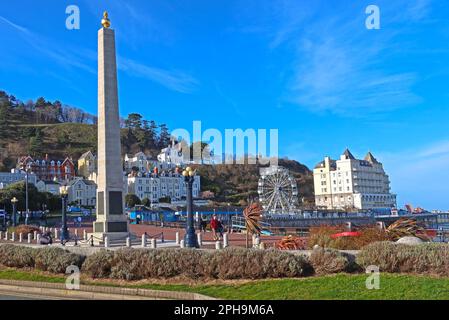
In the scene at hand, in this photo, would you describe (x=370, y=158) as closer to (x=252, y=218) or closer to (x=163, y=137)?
(x=163, y=137)

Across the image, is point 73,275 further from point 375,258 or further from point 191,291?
point 375,258

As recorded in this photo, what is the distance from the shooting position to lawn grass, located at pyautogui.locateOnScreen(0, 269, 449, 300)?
10656mm

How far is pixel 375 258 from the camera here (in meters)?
13.3

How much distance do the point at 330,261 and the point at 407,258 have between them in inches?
82.3

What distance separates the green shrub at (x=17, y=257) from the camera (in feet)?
58.8

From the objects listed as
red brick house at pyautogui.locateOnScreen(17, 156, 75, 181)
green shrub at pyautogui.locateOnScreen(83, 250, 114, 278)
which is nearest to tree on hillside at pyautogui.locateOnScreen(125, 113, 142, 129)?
red brick house at pyautogui.locateOnScreen(17, 156, 75, 181)

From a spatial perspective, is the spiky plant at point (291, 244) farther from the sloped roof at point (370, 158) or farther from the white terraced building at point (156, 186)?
the sloped roof at point (370, 158)

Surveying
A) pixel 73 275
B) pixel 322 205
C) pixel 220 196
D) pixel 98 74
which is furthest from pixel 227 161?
pixel 73 275

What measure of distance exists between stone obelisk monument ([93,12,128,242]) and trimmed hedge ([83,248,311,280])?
1299 centimetres

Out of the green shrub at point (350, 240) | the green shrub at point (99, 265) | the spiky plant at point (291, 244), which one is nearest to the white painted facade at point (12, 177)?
the spiky plant at point (291, 244)

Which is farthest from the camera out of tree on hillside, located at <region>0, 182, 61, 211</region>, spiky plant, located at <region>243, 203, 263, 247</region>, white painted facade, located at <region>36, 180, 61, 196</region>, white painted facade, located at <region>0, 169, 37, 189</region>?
white painted facade, located at <region>0, 169, 37, 189</region>

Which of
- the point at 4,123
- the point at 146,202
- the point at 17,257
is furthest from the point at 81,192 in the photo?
the point at 17,257

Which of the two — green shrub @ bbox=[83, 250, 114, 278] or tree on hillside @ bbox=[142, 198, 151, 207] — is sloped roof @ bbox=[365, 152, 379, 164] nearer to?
tree on hillside @ bbox=[142, 198, 151, 207]
